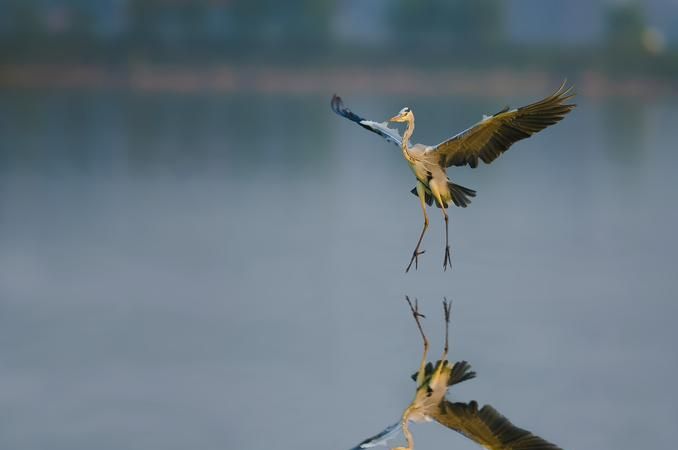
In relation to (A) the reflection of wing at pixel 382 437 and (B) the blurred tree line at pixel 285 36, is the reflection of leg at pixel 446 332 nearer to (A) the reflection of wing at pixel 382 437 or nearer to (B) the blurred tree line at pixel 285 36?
(A) the reflection of wing at pixel 382 437

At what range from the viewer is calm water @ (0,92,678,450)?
602cm

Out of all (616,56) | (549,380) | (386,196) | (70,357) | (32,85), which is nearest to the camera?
(549,380)

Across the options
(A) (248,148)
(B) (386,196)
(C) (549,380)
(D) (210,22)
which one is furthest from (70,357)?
(D) (210,22)

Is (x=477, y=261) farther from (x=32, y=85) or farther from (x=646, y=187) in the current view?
(x=32, y=85)

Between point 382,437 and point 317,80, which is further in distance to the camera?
point 317,80

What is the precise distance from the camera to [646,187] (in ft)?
44.8

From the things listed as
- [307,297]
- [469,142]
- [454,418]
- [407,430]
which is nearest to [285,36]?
[307,297]

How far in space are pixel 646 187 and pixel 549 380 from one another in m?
7.54

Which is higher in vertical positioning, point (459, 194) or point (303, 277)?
point (303, 277)

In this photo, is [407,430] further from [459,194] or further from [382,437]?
[459,194]

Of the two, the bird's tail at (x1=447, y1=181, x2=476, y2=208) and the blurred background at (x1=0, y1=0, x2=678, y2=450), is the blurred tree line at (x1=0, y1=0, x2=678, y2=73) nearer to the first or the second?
the blurred background at (x1=0, y1=0, x2=678, y2=450)

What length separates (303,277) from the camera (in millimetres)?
8961

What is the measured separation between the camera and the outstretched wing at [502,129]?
7.43m

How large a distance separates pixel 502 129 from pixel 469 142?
0.21 meters
